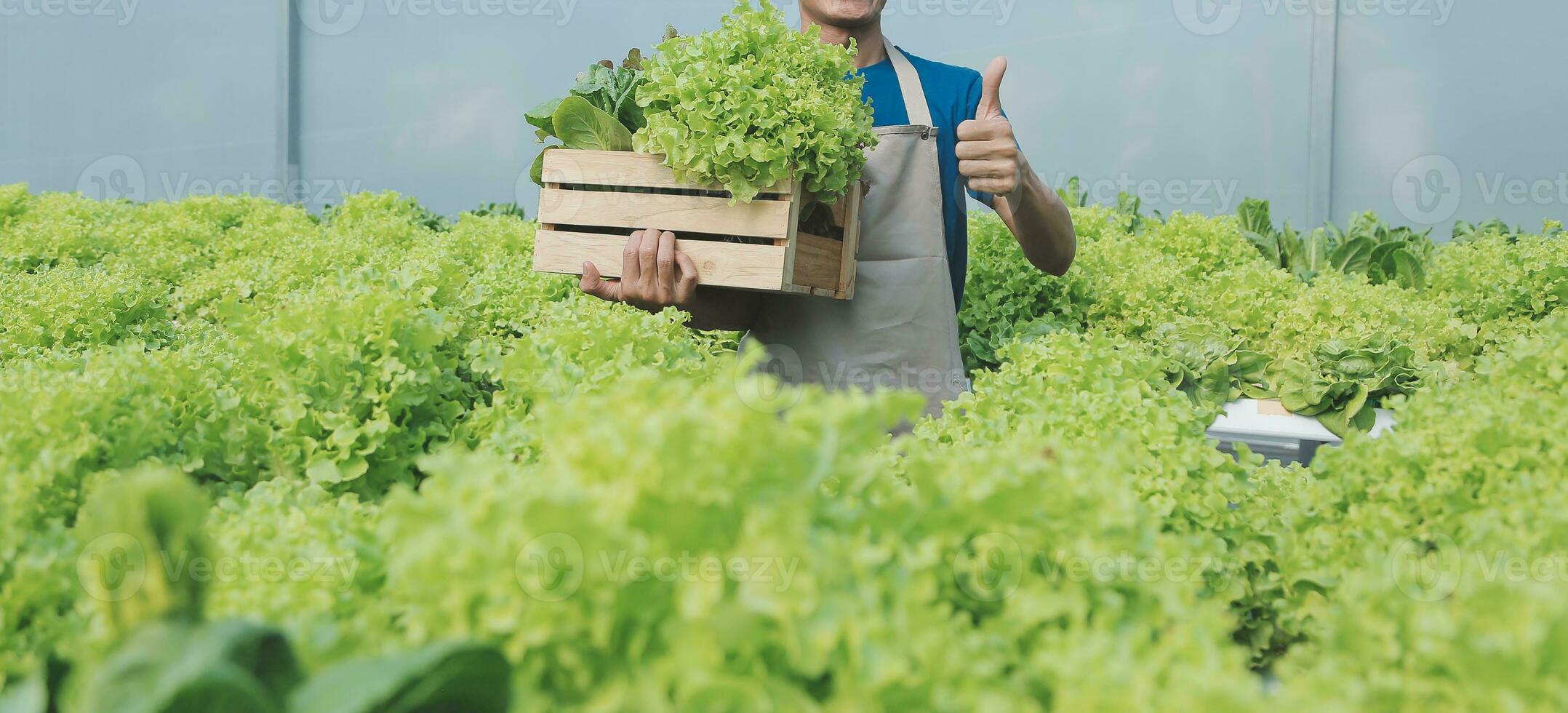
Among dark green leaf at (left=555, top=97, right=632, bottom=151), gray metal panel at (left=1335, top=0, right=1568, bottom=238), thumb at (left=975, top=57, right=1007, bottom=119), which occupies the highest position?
gray metal panel at (left=1335, top=0, right=1568, bottom=238)

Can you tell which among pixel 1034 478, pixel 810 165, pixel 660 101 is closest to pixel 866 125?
pixel 810 165

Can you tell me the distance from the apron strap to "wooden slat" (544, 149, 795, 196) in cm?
84

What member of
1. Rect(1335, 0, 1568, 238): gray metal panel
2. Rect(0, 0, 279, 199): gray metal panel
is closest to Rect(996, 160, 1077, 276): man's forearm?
Rect(1335, 0, 1568, 238): gray metal panel

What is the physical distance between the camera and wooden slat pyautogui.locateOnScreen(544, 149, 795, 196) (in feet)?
7.71

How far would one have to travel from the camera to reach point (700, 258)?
2377 mm

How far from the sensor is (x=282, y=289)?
3.94 meters

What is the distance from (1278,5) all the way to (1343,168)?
3.89ft

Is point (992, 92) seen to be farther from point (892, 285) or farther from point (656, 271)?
point (656, 271)

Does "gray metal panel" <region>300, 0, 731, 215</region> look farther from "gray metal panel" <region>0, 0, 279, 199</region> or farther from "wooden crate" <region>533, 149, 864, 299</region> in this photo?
"wooden crate" <region>533, 149, 864, 299</region>

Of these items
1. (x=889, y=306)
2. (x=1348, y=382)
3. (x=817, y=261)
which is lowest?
(x=1348, y=382)

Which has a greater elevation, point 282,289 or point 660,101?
point 660,101

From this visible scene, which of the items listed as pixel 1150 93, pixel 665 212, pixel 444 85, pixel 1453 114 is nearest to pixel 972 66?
pixel 1150 93

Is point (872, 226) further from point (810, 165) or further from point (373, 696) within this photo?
point (373, 696)

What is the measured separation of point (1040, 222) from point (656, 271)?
3.68ft
